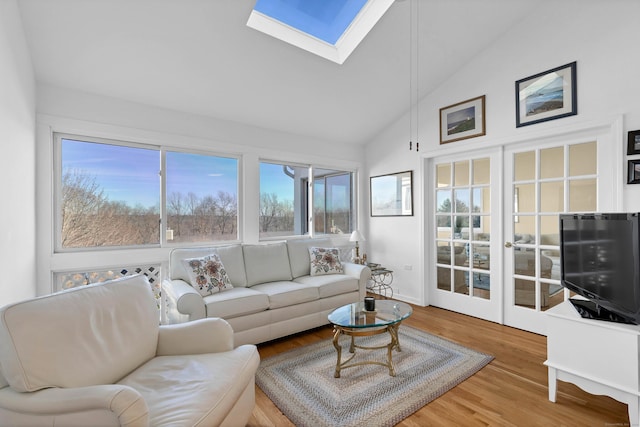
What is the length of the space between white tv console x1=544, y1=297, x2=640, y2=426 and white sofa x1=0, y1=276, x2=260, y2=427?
1920 millimetres

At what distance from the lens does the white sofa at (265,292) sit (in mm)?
2604

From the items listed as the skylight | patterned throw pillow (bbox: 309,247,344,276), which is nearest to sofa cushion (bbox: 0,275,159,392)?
patterned throw pillow (bbox: 309,247,344,276)

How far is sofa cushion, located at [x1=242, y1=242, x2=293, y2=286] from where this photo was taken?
329 cm

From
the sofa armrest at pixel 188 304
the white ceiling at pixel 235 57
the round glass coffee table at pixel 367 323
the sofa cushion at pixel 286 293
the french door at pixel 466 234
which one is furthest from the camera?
the french door at pixel 466 234

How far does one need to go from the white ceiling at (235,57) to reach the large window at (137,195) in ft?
1.82

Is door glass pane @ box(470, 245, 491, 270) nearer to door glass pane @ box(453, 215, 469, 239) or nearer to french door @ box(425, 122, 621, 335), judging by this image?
french door @ box(425, 122, 621, 335)

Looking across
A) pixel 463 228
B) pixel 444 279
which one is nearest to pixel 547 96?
pixel 463 228

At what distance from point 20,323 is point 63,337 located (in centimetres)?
17

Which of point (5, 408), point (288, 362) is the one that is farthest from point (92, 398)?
point (288, 362)

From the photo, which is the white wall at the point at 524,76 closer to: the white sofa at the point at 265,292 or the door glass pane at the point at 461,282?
the door glass pane at the point at 461,282

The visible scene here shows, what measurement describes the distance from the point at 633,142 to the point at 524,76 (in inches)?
44.9

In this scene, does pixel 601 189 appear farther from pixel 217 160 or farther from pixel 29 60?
pixel 29 60

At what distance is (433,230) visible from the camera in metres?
3.99

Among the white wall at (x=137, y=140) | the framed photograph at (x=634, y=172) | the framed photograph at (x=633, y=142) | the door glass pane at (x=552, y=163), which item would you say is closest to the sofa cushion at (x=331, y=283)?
the white wall at (x=137, y=140)
